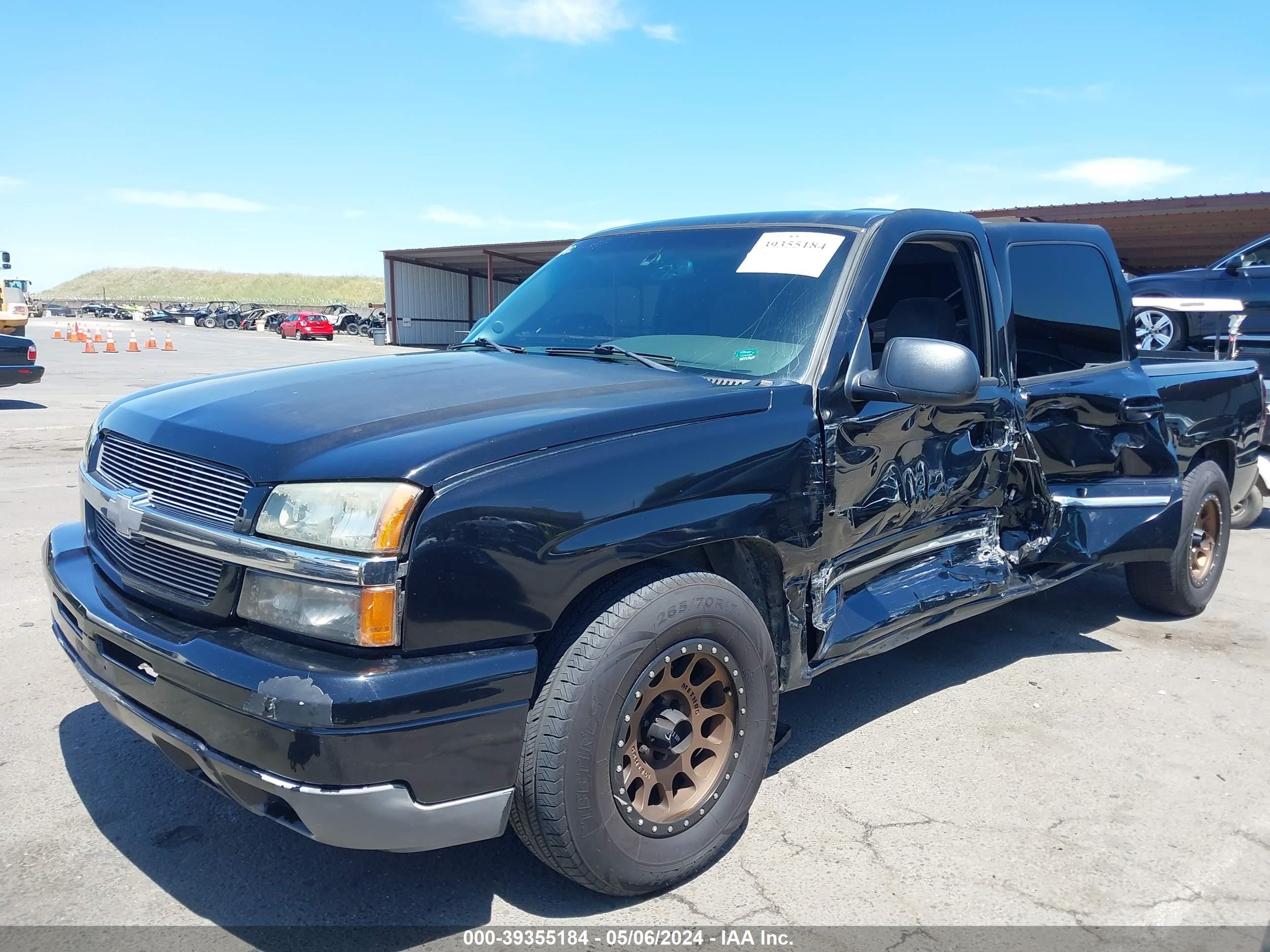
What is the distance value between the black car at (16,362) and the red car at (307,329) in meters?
31.7

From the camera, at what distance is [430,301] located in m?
44.4

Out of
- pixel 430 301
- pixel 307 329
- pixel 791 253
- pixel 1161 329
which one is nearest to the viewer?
pixel 791 253

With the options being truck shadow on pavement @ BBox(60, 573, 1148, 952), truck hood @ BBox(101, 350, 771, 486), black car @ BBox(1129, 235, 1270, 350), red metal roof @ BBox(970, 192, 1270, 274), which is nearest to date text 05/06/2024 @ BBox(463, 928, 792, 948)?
truck shadow on pavement @ BBox(60, 573, 1148, 952)

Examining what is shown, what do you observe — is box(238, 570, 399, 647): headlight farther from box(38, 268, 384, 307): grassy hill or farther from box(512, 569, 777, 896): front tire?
box(38, 268, 384, 307): grassy hill

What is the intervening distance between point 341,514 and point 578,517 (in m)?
0.56

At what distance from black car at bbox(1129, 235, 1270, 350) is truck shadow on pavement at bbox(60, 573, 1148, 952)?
782 centimetres

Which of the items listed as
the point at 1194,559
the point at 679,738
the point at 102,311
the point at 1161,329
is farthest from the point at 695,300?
the point at 102,311

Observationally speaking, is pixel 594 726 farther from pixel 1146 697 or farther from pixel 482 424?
pixel 1146 697

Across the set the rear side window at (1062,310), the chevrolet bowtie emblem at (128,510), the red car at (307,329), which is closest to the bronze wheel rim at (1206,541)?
the rear side window at (1062,310)

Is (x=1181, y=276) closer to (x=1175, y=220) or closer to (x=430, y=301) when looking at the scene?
(x=1175, y=220)

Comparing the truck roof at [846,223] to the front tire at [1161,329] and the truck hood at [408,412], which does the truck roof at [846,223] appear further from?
the front tire at [1161,329]

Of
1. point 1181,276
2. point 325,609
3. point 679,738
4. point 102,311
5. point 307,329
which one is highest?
point 1181,276

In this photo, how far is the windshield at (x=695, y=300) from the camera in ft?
10.8

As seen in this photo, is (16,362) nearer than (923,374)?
No
